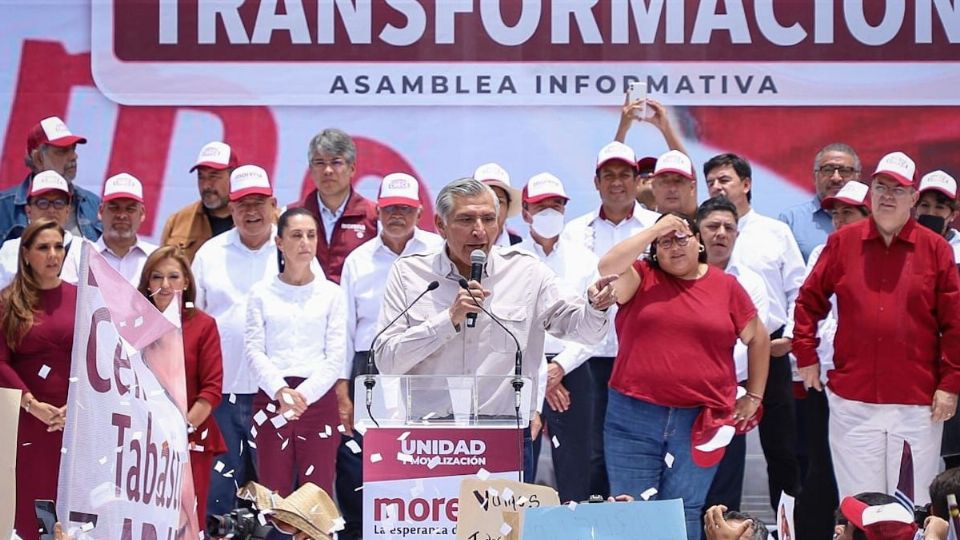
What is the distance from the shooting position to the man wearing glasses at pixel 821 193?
8.12 meters

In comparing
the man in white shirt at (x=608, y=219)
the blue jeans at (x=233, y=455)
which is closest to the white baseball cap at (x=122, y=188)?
the blue jeans at (x=233, y=455)

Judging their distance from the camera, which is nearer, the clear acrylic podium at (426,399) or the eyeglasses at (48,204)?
the clear acrylic podium at (426,399)

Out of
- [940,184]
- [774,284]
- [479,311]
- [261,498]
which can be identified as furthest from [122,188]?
[940,184]

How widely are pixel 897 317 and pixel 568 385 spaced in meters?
1.57

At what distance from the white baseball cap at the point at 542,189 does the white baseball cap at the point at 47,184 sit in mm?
2285

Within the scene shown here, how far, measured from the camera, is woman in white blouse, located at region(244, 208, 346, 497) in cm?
734

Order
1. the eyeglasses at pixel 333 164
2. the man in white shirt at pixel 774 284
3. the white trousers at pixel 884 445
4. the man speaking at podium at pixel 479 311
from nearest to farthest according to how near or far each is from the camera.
→ the man speaking at podium at pixel 479 311
the white trousers at pixel 884 445
the man in white shirt at pixel 774 284
the eyeglasses at pixel 333 164

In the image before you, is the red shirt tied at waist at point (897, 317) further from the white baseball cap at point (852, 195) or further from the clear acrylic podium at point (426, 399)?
the clear acrylic podium at point (426, 399)

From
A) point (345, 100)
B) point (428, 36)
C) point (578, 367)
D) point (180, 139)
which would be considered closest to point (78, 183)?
point (180, 139)

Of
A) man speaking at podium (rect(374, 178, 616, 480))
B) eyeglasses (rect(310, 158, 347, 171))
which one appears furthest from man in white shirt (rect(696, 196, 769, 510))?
man speaking at podium (rect(374, 178, 616, 480))

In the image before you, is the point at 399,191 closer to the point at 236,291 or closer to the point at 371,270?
the point at 371,270

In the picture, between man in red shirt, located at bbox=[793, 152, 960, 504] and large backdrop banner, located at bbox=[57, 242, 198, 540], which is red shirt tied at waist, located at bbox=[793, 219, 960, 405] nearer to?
man in red shirt, located at bbox=[793, 152, 960, 504]

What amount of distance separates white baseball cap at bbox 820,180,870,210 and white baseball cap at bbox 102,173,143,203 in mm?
3414

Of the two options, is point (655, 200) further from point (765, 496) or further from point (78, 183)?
point (78, 183)
